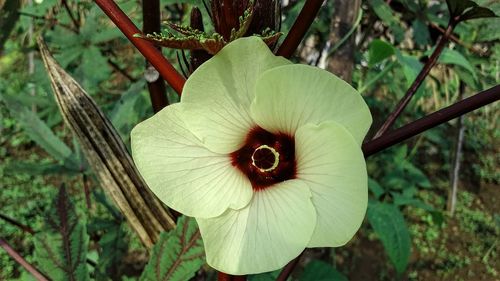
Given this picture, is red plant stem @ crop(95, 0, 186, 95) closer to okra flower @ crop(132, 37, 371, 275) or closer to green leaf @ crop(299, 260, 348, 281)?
okra flower @ crop(132, 37, 371, 275)

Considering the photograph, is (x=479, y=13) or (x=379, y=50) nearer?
(x=479, y=13)

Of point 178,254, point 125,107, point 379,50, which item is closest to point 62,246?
point 178,254

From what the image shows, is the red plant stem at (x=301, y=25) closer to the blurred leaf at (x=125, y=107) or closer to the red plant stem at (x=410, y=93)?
the red plant stem at (x=410, y=93)

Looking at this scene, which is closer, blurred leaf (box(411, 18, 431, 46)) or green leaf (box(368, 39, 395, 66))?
green leaf (box(368, 39, 395, 66))

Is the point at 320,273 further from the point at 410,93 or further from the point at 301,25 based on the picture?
the point at 301,25

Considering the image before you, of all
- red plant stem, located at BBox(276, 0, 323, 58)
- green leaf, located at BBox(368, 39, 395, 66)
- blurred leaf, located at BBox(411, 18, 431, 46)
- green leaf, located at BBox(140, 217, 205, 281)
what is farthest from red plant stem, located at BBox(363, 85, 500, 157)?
blurred leaf, located at BBox(411, 18, 431, 46)

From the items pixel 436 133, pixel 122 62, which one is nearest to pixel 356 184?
pixel 436 133

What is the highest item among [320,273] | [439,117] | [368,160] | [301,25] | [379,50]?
[301,25]
